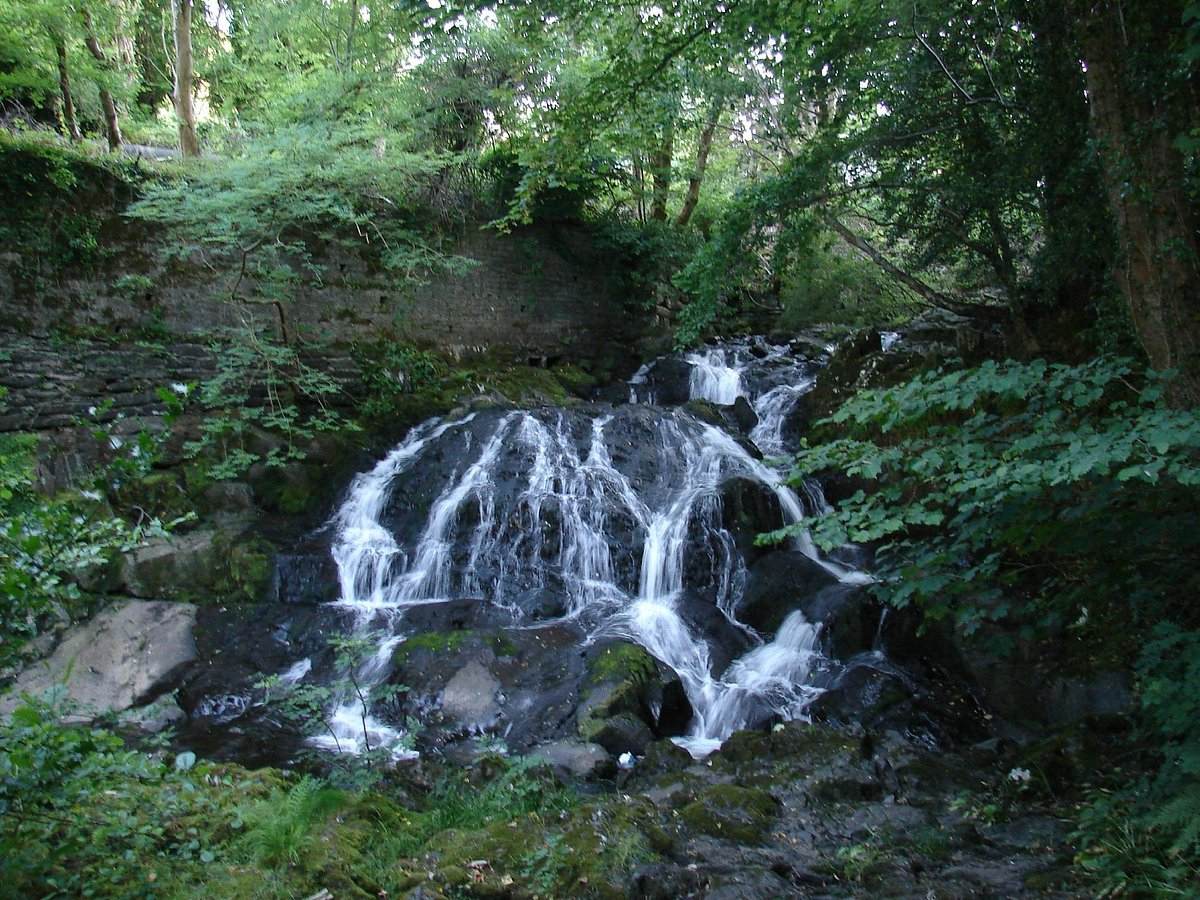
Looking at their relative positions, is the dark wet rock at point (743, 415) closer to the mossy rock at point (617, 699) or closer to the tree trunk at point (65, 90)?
the mossy rock at point (617, 699)

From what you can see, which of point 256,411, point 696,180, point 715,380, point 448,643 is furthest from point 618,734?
point 696,180

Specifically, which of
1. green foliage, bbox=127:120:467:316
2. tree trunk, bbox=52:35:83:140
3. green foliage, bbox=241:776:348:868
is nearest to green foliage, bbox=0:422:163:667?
green foliage, bbox=241:776:348:868

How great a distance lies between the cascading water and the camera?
21.2 ft

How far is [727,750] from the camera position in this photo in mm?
5117

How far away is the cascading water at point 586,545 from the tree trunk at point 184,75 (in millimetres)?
4782

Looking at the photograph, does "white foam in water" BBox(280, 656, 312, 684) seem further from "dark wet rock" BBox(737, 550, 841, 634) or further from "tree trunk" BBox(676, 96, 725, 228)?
"tree trunk" BBox(676, 96, 725, 228)

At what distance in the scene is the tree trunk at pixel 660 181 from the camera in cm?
1352

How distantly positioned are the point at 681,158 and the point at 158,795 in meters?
13.9

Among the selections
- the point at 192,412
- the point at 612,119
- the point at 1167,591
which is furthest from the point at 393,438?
the point at 1167,591

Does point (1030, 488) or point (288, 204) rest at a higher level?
point (288, 204)

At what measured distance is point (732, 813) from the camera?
3955 mm

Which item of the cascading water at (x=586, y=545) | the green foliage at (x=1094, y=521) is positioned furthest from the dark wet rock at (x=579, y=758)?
the green foliage at (x=1094, y=521)

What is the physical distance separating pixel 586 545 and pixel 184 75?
25.3 feet

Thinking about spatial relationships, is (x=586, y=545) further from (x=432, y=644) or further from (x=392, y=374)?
(x=392, y=374)
